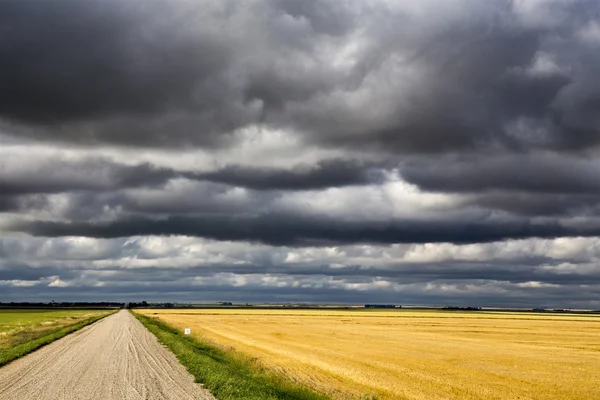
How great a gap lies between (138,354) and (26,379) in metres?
13.7

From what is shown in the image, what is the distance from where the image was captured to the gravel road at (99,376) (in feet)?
78.7

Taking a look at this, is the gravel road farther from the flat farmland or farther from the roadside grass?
the flat farmland

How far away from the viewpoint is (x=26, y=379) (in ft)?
93.6

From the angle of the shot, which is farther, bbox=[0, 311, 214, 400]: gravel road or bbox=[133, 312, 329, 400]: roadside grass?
bbox=[133, 312, 329, 400]: roadside grass

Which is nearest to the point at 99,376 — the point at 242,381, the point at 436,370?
the point at 242,381

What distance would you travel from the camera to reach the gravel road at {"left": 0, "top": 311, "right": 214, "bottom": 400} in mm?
23984

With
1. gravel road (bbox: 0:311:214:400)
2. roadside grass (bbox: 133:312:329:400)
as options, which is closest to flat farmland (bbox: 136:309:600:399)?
roadside grass (bbox: 133:312:329:400)

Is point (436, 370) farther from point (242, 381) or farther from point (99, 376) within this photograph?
point (99, 376)

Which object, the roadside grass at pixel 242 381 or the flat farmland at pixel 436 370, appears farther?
the flat farmland at pixel 436 370

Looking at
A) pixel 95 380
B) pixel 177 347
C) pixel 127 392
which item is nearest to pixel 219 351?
pixel 177 347

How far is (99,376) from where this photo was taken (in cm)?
2969

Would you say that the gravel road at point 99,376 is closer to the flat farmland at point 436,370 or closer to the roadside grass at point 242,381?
the roadside grass at point 242,381

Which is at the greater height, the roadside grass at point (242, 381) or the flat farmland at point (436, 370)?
the roadside grass at point (242, 381)

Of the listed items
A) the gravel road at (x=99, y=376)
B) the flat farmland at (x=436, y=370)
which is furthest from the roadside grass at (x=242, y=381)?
the flat farmland at (x=436, y=370)
